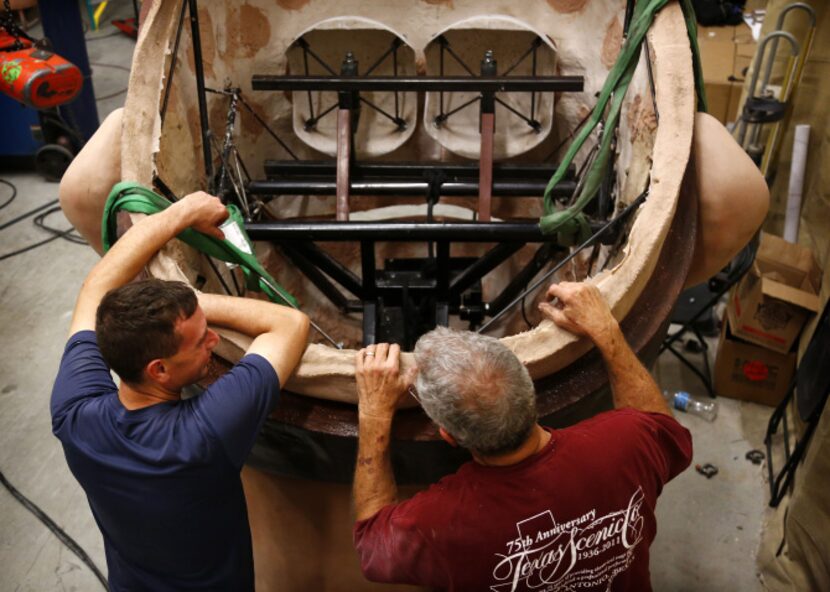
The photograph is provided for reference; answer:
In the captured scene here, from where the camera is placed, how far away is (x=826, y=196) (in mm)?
3371

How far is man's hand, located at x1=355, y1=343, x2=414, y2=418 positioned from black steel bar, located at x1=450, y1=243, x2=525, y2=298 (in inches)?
44.4

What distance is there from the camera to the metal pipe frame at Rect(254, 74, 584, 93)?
267cm

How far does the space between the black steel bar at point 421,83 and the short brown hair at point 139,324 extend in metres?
1.40

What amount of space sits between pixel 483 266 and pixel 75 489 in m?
1.78

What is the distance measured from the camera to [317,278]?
3072 millimetres

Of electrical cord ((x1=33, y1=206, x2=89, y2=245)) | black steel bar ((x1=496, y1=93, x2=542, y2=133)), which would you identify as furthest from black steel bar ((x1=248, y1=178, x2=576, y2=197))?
electrical cord ((x1=33, y1=206, x2=89, y2=245))

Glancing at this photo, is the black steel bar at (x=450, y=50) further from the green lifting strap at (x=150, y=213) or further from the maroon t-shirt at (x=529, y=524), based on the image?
the maroon t-shirt at (x=529, y=524)

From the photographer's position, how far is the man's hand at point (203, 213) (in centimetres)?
176

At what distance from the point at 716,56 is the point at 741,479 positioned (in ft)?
9.84

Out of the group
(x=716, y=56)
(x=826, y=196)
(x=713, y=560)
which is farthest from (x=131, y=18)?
(x=713, y=560)

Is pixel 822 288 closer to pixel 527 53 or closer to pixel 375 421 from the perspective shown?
pixel 527 53

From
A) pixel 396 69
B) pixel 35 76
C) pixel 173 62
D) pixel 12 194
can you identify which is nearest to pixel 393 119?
pixel 396 69

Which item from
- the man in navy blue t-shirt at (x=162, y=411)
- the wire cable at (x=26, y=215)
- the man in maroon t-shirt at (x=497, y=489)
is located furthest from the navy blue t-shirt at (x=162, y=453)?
the wire cable at (x=26, y=215)

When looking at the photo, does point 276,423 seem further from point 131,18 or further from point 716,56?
point 131,18
